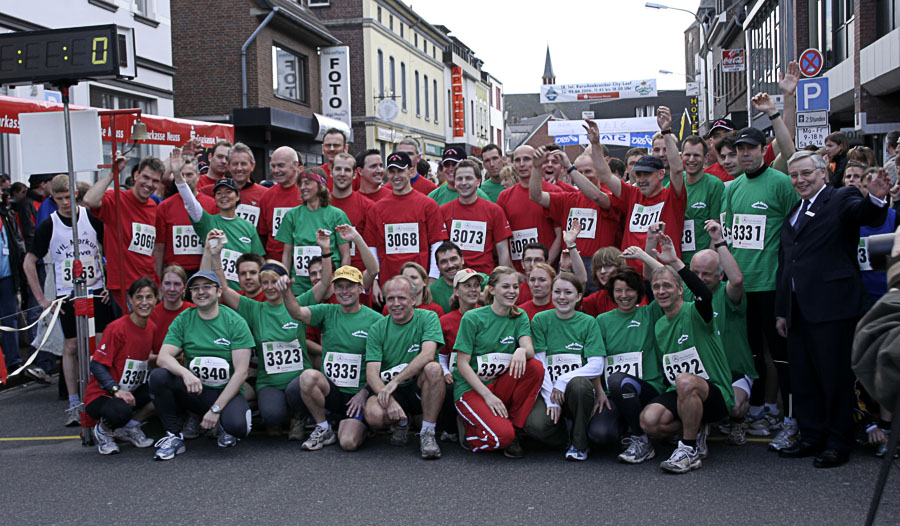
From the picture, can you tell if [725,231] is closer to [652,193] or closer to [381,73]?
[652,193]

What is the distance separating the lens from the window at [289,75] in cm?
2772

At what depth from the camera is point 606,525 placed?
4906 mm

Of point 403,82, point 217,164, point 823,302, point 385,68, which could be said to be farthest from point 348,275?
point 403,82

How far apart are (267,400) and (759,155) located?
4210 millimetres

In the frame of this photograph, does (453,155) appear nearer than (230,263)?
No

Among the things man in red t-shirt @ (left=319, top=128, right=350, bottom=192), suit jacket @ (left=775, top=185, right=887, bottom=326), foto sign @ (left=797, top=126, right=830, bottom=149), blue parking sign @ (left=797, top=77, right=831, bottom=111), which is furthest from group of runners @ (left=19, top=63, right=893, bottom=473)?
blue parking sign @ (left=797, top=77, right=831, bottom=111)

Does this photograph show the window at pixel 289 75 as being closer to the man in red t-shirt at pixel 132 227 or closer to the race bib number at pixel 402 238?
the man in red t-shirt at pixel 132 227

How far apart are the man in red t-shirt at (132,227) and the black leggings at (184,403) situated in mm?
1474

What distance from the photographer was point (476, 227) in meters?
8.03

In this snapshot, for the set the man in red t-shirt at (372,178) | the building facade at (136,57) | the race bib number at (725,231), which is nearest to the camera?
the race bib number at (725,231)

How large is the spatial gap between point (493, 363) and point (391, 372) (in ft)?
2.66

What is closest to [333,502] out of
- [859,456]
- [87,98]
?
[859,456]

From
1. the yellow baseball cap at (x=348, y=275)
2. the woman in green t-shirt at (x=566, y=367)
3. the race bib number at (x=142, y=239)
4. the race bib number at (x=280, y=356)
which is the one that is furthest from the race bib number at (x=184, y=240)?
the woman in green t-shirt at (x=566, y=367)

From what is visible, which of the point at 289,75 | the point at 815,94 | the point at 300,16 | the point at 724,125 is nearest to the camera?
the point at 724,125
